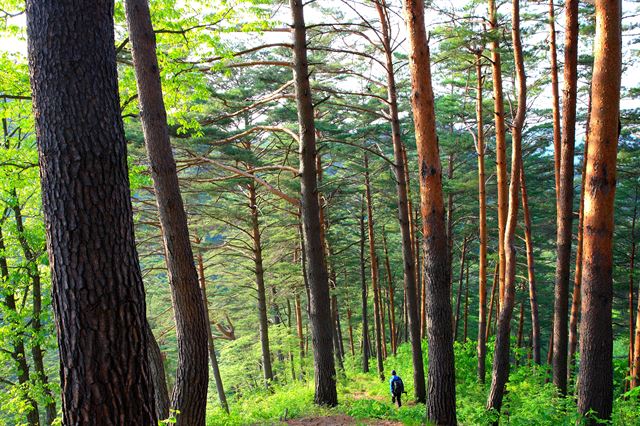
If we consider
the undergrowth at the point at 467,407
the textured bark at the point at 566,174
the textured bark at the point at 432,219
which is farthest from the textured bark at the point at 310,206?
the textured bark at the point at 566,174

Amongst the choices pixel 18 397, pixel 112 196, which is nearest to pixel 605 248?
pixel 112 196

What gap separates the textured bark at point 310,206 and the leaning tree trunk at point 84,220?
569 cm

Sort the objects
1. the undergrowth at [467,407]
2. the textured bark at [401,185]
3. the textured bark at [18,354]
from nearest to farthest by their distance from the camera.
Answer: the undergrowth at [467,407]
the textured bark at [18,354]
the textured bark at [401,185]

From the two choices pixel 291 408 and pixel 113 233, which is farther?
pixel 291 408

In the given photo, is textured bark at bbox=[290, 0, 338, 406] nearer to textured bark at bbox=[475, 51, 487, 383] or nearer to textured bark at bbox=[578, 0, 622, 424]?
textured bark at bbox=[578, 0, 622, 424]

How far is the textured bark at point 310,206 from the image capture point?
28.2ft

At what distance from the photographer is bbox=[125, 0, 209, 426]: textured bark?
5750 millimetres

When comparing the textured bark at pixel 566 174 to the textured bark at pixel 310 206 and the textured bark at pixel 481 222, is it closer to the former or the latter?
the textured bark at pixel 481 222

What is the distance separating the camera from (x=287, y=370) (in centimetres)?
2438

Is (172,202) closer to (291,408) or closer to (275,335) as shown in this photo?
(291,408)

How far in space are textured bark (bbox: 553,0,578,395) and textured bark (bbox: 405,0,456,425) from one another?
3358mm

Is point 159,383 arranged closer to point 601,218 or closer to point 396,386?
point 396,386

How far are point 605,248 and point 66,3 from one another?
6.49 meters

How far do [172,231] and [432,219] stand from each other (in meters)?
3.62
